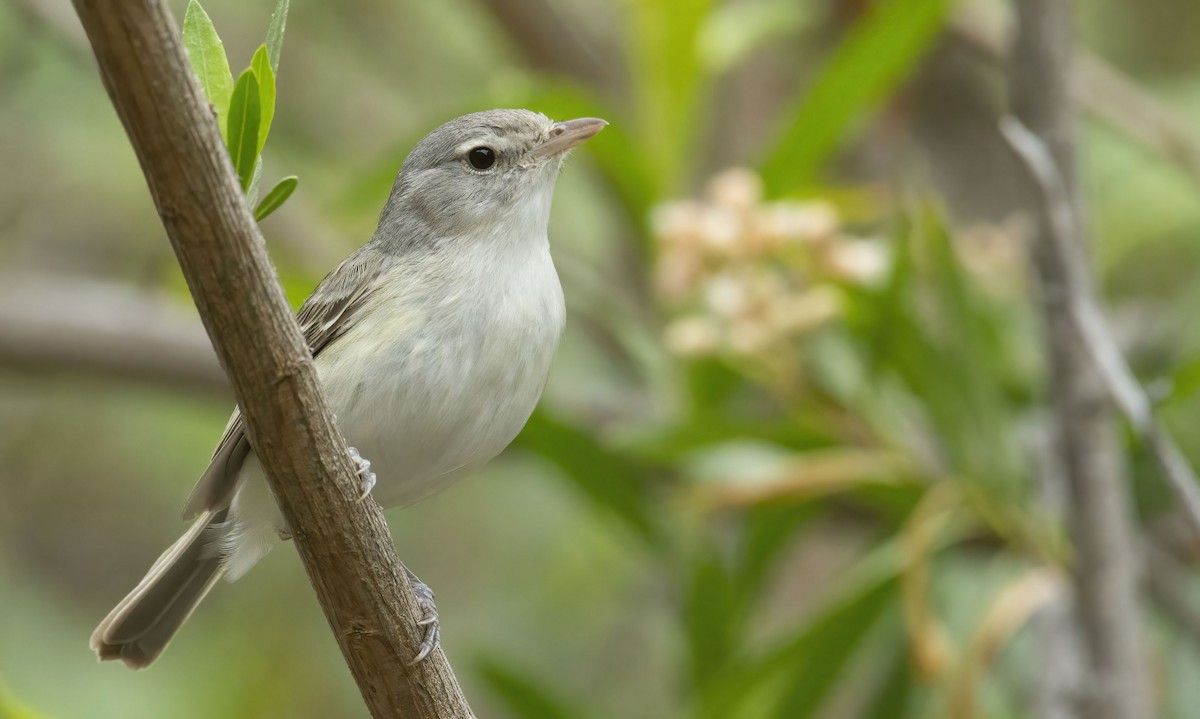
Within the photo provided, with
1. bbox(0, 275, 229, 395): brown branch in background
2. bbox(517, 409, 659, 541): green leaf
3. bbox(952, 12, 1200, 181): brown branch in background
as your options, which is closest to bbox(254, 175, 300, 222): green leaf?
bbox(517, 409, 659, 541): green leaf

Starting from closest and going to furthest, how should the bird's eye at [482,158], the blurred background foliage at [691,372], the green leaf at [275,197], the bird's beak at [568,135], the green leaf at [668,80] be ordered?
the green leaf at [275,197], the bird's beak at [568,135], the bird's eye at [482,158], the blurred background foliage at [691,372], the green leaf at [668,80]

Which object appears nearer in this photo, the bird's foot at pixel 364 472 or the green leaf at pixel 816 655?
the bird's foot at pixel 364 472

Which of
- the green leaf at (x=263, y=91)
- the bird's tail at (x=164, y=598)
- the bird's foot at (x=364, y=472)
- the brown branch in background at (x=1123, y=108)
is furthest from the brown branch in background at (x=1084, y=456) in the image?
the green leaf at (x=263, y=91)

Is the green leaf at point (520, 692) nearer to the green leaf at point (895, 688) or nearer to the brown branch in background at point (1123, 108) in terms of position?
the green leaf at point (895, 688)

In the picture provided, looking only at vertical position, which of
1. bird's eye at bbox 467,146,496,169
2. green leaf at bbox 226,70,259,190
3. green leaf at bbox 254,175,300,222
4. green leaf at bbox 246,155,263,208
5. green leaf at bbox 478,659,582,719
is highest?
bird's eye at bbox 467,146,496,169

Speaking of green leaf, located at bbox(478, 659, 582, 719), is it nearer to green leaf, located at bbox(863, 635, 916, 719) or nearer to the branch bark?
green leaf, located at bbox(863, 635, 916, 719)

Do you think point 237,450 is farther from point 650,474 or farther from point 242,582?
point 242,582
